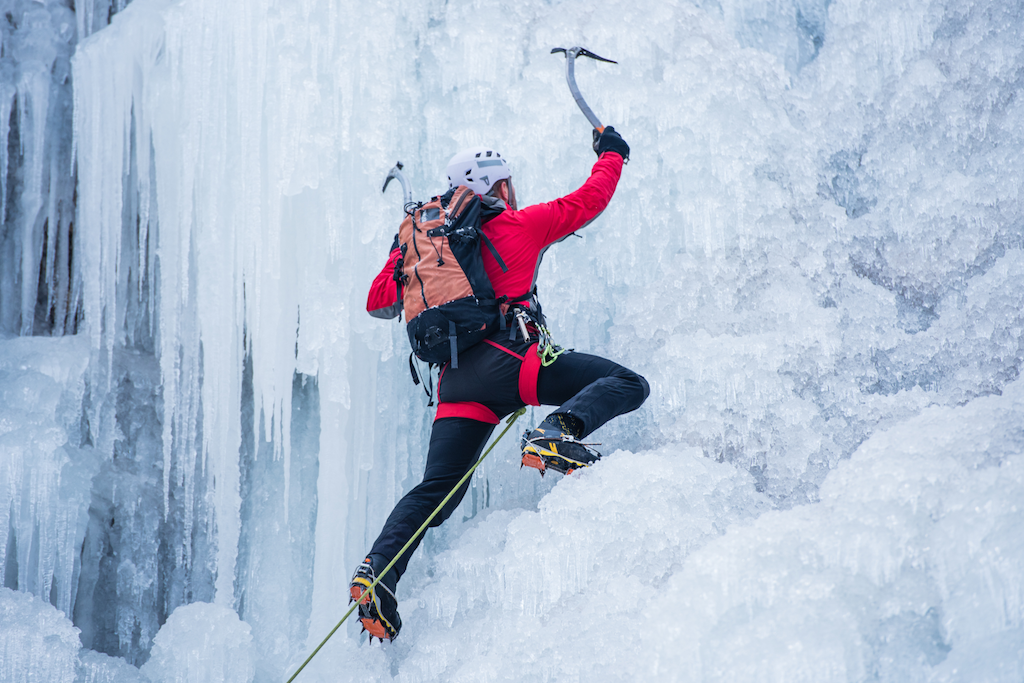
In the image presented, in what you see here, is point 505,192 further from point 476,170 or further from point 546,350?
point 546,350

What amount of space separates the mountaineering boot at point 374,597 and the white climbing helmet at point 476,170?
138 centimetres

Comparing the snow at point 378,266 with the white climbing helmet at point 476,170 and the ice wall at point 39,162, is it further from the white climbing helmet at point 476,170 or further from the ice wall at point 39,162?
the white climbing helmet at point 476,170

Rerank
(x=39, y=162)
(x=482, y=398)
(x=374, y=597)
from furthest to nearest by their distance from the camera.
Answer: (x=39, y=162), (x=482, y=398), (x=374, y=597)

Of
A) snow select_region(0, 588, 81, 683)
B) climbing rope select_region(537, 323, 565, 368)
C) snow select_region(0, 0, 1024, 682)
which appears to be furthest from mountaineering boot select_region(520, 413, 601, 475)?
snow select_region(0, 588, 81, 683)

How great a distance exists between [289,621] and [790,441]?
8.41ft

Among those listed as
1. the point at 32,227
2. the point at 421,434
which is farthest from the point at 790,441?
the point at 32,227

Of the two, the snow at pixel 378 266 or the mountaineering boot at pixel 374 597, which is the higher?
the snow at pixel 378 266

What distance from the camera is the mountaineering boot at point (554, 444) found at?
8.13 feet

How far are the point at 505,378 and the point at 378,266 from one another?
59.2 inches

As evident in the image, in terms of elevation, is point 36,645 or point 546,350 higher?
point 546,350

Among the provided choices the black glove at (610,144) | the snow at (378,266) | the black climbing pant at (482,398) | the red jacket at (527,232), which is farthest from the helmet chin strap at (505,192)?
the snow at (378,266)

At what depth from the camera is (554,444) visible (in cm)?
249

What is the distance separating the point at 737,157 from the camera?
4043mm

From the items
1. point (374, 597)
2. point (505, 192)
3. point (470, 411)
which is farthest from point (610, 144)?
point (374, 597)
